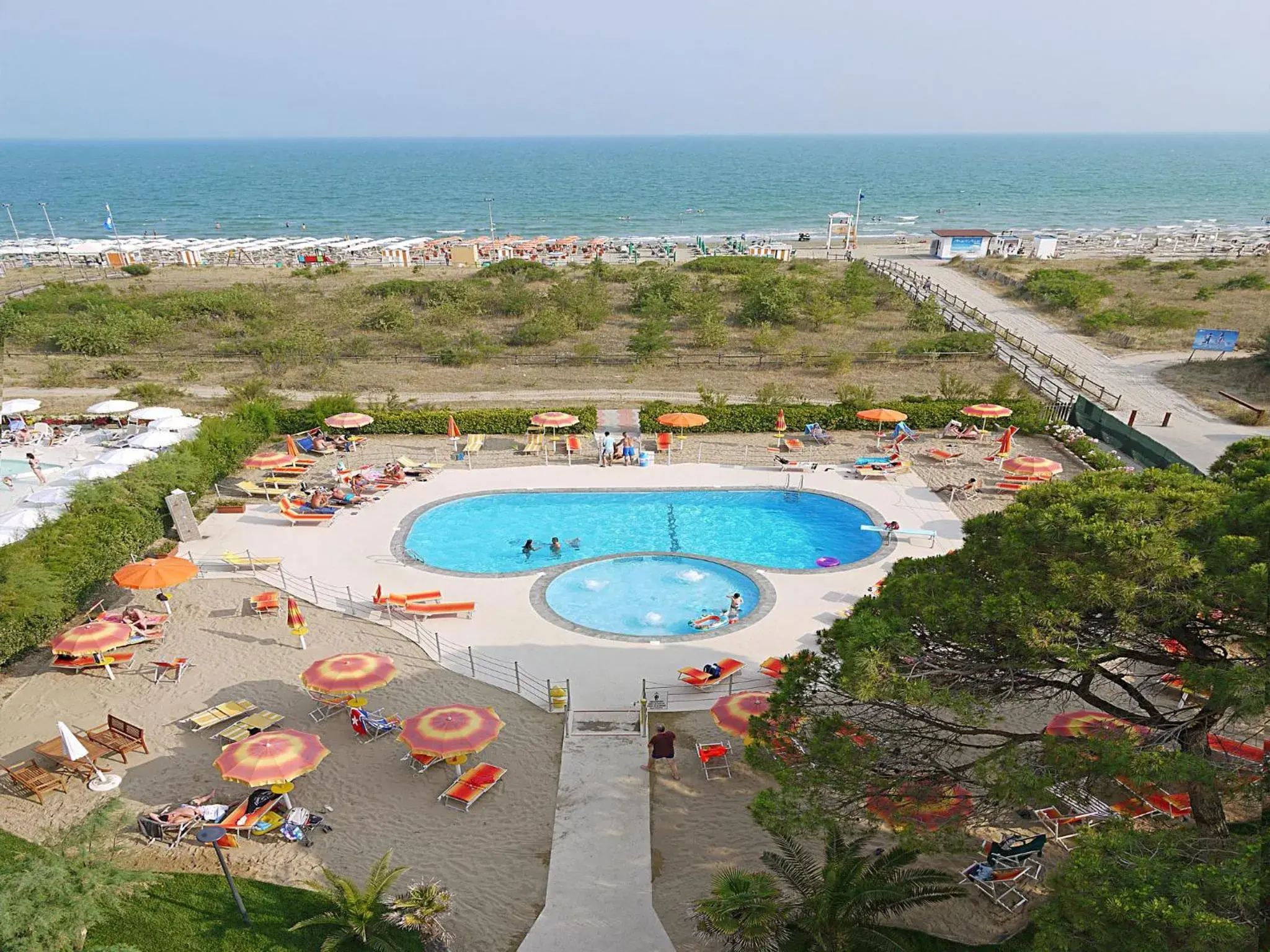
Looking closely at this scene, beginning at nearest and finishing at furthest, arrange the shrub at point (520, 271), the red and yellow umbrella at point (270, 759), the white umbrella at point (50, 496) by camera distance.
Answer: the red and yellow umbrella at point (270, 759) → the white umbrella at point (50, 496) → the shrub at point (520, 271)

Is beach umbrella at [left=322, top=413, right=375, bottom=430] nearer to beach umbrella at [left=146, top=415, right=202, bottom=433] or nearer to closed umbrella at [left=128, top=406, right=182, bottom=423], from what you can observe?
beach umbrella at [left=146, top=415, right=202, bottom=433]

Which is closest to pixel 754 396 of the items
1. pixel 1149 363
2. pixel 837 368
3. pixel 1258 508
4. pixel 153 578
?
pixel 837 368

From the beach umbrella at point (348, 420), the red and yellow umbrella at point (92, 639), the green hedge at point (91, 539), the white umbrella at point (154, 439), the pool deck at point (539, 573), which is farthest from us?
the beach umbrella at point (348, 420)

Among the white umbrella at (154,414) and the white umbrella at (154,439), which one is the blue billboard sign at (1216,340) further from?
the white umbrella at (154,414)

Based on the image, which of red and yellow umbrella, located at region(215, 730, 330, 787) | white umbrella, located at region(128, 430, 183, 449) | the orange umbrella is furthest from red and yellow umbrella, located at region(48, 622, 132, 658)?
white umbrella, located at region(128, 430, 183, 449)

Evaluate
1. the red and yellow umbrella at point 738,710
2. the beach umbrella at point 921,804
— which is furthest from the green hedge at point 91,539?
the beach umbrella at point 921,804

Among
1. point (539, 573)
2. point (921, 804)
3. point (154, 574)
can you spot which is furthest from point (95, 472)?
point (921, 804)

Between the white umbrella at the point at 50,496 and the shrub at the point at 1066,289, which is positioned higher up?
the shrub at the point at 1066,289

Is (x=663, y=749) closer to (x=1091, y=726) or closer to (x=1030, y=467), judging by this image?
(x=1091, y=726)
